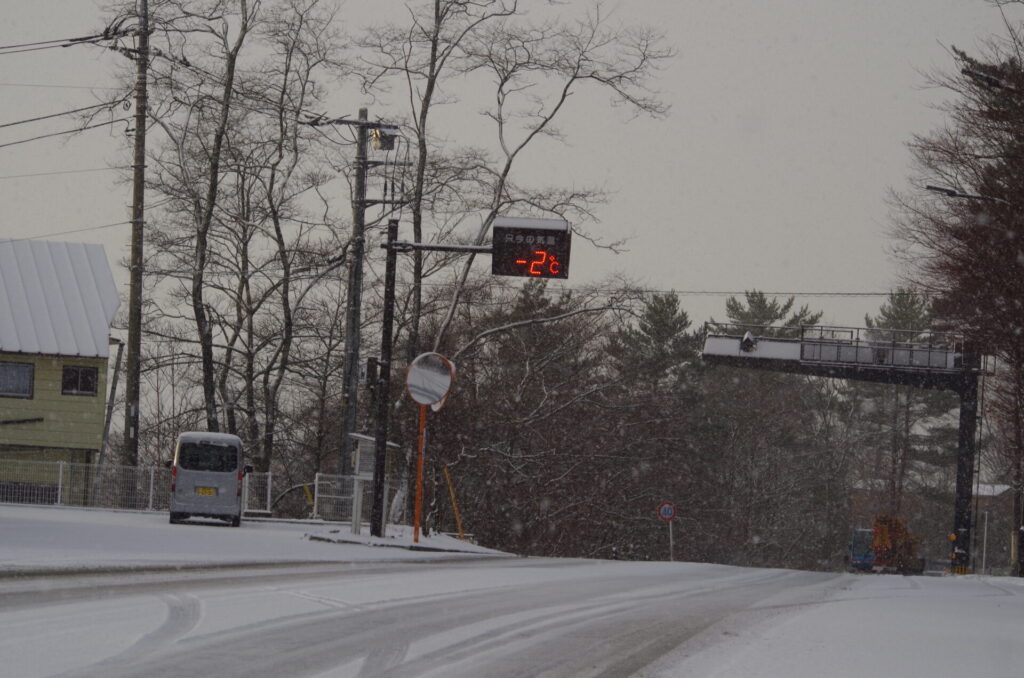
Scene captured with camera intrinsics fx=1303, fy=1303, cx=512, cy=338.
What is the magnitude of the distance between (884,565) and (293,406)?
26916 millimetres

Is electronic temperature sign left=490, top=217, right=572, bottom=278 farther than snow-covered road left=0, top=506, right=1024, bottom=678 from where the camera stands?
Yes

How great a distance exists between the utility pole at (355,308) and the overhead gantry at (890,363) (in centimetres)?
2074

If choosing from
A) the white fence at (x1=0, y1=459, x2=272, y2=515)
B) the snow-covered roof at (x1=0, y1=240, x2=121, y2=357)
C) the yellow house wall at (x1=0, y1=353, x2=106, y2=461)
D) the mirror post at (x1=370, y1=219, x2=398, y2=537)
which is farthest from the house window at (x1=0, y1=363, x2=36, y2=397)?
the mirror post at (x1=370, y1=219, x2=398, y2=537)

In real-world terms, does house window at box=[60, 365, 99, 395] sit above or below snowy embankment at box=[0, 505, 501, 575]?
above

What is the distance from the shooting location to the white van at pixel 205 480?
98.4ft

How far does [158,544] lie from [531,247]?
8.01 metres

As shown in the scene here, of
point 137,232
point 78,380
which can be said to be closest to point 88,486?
point 137,232

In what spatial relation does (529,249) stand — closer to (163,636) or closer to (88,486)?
(163,636)

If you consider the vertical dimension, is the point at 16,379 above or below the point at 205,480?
above

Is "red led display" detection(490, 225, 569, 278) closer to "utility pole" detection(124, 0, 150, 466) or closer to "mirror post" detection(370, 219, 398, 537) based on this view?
"mirror post" detection(370, 219, 398, 537)

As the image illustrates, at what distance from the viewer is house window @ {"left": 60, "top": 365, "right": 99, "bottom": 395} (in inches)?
1742

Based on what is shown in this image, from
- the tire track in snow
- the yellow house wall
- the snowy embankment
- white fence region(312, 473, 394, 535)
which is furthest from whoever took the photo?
the yellow house wall

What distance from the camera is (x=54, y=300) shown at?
1766 inches

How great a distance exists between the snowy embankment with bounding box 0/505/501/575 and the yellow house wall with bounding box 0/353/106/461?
1268 centimetres
